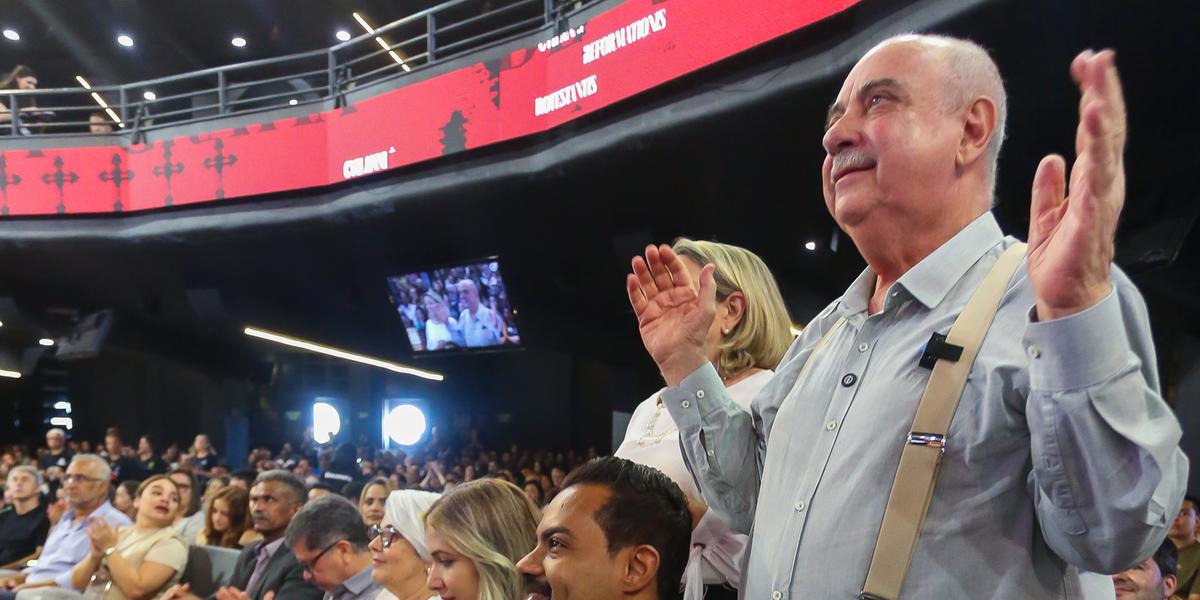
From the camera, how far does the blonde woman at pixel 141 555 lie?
180 inches

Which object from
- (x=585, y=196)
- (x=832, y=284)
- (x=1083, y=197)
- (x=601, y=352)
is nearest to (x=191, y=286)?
(x=601, y=352)

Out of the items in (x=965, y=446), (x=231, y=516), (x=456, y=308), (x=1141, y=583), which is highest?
(x=456, y=308)

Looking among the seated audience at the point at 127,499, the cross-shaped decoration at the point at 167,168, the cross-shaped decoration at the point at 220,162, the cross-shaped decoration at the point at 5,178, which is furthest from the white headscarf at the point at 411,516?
the cross-shaped decoration at the point at 5,178

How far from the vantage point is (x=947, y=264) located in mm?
1181

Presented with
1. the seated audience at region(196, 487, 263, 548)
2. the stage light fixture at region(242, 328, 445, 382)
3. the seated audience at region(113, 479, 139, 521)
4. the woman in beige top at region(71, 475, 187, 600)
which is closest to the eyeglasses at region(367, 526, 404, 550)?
the woman in beige top at region(71, 475, 187, 600)

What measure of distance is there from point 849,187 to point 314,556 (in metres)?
2.90

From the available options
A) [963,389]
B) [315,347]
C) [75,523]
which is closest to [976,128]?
[963,389]

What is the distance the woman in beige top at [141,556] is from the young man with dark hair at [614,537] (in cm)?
355

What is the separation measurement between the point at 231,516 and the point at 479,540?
3470mm

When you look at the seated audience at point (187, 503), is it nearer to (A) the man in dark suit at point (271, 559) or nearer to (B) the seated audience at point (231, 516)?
(B) the seated audience at point (231, 516)

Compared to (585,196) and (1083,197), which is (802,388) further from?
(585,196)

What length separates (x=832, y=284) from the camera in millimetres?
9781

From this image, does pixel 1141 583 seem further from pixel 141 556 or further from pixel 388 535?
pixel 141 556

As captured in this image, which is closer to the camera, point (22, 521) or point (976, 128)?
point (976, 128)
